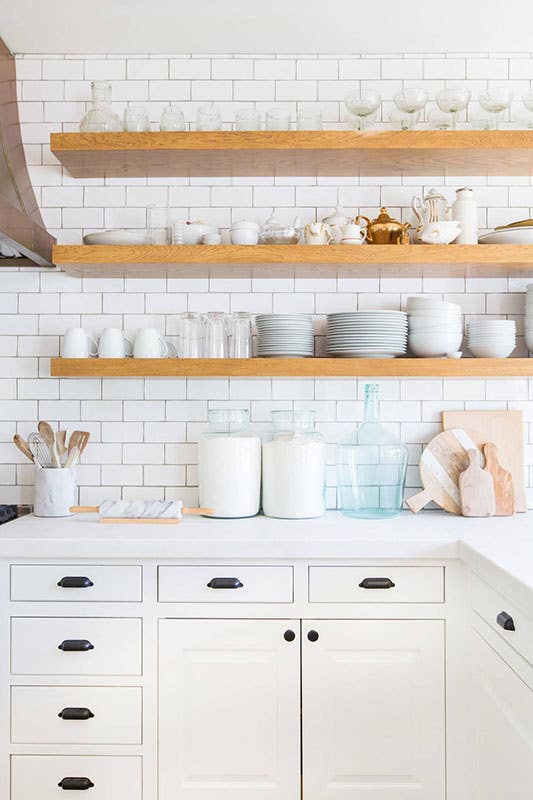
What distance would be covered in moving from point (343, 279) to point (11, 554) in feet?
5.25

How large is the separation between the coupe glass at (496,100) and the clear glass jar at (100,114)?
54.2 inches

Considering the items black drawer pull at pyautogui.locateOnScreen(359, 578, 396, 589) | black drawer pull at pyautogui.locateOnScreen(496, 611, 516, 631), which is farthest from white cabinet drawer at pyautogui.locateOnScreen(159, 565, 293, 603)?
black drawer pull at pyautogui.locateOnScreen(496, 611, 516, 631)

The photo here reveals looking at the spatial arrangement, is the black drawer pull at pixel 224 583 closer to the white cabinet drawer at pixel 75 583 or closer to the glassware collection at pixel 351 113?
the white cabinet drawer at pixel 75 583

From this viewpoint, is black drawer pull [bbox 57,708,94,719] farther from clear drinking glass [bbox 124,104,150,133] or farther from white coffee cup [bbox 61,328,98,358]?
clear drinking glass [bbox 124,104,150,133]

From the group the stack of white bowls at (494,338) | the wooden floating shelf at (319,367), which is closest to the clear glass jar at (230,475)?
the wooden floating shelf at (319,367)

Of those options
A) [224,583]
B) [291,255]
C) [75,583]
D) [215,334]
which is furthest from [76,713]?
[291,255]

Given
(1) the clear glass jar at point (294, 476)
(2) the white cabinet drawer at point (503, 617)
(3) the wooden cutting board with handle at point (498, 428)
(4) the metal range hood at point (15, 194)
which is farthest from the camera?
(3) the wooden cutting board with handle at point (498, 428)

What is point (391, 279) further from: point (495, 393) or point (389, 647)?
point (389, 647)

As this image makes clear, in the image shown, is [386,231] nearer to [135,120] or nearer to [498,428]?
[498,428]

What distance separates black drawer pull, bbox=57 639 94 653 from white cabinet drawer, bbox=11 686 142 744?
4.8 inches

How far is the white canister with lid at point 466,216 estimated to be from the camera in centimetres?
277

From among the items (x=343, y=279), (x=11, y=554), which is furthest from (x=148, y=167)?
(x=11, y=554)

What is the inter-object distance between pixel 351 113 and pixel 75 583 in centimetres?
195

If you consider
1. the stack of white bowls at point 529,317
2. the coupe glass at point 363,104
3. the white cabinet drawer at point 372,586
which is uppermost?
the coupe glass at point 363,104
